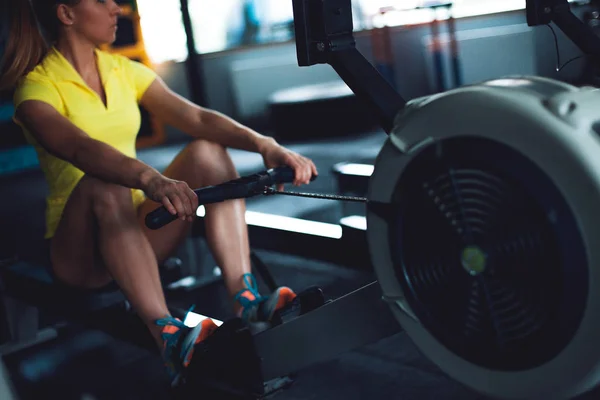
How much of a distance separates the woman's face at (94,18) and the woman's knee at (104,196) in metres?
0.35

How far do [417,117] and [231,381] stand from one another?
2.30 feet

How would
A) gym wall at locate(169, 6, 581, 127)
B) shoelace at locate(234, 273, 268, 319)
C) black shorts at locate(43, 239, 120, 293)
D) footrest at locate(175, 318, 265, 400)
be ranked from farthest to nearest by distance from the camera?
gym wall at locate(169, 6, 581, 127)
black shorts at locate(43, 239, 120, 293)
shoelace at locate(234, 273, 268, 319)
footrest at locate(175, 318, 265, 400)

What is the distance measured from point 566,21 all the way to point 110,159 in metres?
0.97

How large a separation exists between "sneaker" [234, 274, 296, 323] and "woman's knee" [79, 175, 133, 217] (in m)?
0.32

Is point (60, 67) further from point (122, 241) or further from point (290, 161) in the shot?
point (290, 161)

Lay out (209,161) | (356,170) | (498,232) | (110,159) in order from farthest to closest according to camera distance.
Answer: (356,170) < (209,161) < (110,159) < (498,232)

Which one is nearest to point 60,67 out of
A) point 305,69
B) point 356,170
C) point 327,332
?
point 327,332

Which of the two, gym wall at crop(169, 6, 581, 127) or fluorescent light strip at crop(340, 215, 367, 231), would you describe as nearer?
fluorescent light strip at crop(340, 215, 367, 231)

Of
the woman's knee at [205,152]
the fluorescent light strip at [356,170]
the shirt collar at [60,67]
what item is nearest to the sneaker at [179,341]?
the woman's knee at [205,152]

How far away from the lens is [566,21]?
1.56 meters

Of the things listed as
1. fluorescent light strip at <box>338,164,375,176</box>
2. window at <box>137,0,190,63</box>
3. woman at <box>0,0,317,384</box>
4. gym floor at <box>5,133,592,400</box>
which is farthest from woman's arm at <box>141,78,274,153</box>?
window at <box>137,0,190,63</box>

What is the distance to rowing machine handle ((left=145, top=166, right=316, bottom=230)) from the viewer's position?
129 centimetres

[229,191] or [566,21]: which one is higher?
[566,21]

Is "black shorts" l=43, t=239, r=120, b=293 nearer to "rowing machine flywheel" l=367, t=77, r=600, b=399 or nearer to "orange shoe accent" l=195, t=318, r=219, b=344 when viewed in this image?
"orange shoe accent" l=195, t=318, r=219, b=344
